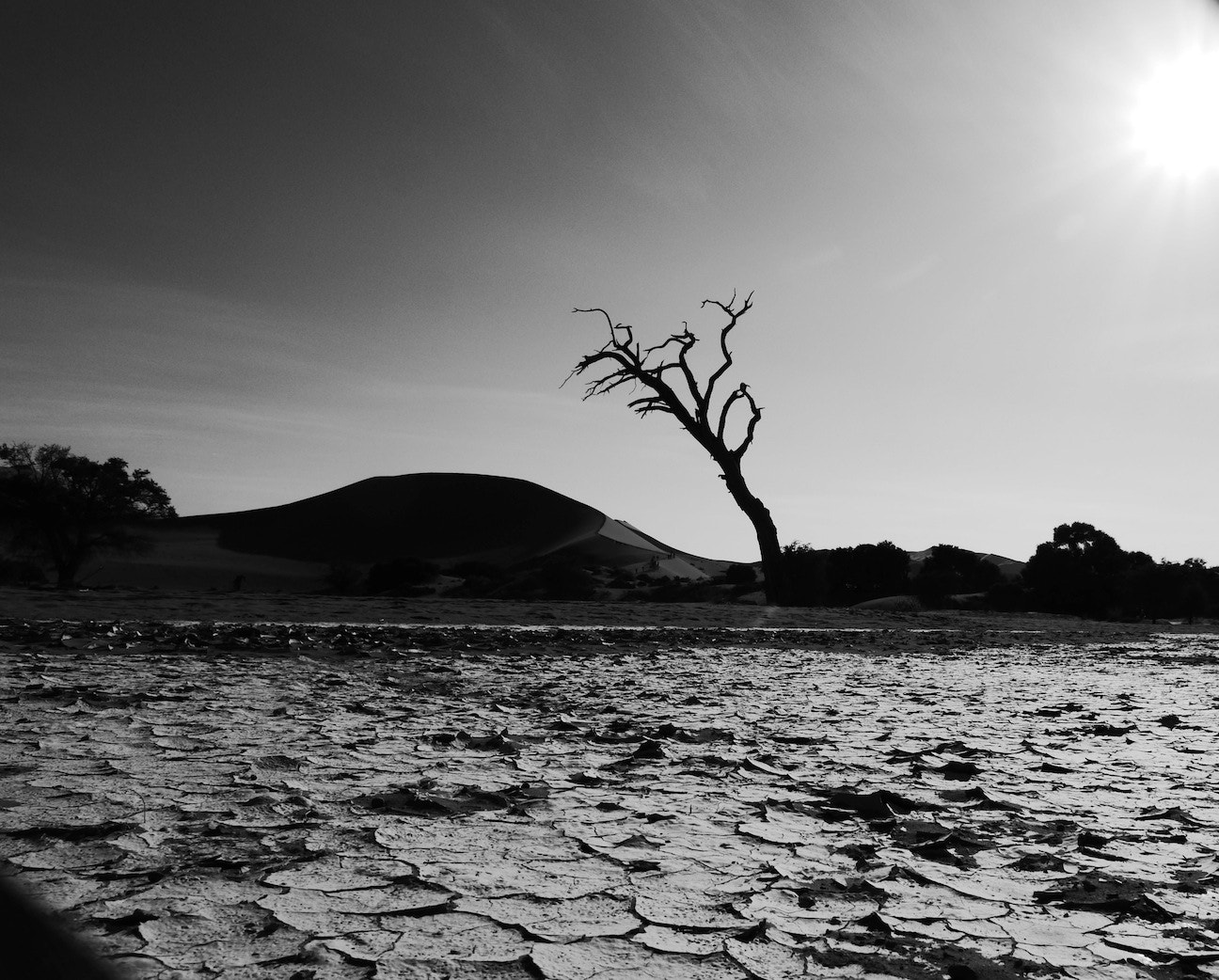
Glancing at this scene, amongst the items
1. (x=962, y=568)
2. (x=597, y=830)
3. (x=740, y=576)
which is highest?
(x=962, y=568)

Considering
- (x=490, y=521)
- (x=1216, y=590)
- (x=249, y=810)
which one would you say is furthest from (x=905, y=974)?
(x=490, y=521)

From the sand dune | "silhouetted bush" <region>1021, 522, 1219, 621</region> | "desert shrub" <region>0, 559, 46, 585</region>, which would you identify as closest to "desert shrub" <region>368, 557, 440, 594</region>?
the sand dune

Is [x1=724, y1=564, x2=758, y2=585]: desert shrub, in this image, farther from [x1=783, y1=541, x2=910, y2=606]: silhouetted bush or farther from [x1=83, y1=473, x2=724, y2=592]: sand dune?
[x1=83, y1=473, x2=724, y2=592]: sand dune

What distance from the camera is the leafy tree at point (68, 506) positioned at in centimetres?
2692

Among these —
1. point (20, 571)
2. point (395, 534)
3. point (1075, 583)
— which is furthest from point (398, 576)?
point (395, 534)

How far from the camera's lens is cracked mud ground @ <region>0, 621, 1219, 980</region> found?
50.2 inches

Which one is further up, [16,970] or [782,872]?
[16,970]

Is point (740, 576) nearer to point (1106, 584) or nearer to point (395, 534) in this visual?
point (1106, 584)

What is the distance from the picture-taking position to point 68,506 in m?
27.6

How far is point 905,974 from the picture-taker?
121 cm

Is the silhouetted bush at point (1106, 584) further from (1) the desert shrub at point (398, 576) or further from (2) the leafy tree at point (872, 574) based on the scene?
(1) the desert shrub at point (398, 576)

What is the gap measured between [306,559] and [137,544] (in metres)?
14.3

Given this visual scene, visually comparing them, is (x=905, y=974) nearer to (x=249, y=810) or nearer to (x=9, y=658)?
(x=249, y=810)

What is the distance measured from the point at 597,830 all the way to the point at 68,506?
31.0 metres
